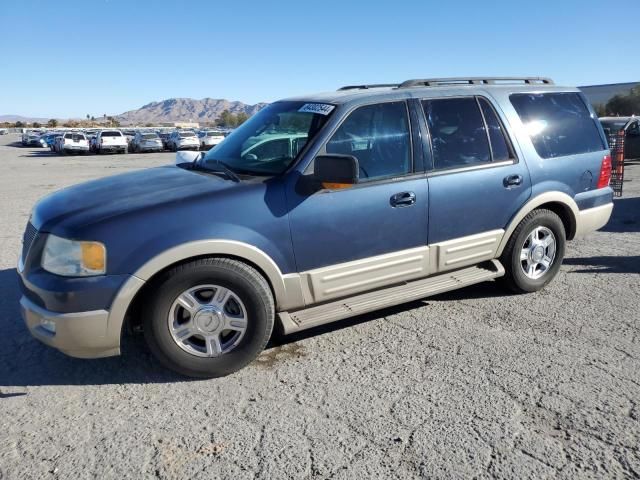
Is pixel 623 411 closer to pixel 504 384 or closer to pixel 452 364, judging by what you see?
pixel 504 384

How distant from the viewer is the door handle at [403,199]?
12.6ft

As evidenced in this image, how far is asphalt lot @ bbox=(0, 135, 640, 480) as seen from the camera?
2600 millimetres

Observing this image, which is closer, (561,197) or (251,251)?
(251,251)

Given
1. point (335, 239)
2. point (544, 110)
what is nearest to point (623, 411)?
point (335, 239)

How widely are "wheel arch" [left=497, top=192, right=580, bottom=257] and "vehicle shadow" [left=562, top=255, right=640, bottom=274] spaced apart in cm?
78

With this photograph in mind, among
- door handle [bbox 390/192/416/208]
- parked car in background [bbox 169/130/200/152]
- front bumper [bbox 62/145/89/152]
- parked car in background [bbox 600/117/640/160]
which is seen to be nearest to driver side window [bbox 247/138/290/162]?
door handle [bbox 390/192/416/208]

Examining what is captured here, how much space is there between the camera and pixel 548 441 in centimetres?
272

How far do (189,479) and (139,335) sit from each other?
183cm

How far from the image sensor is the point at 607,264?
18.8 feet

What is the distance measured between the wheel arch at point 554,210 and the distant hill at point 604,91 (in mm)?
69083

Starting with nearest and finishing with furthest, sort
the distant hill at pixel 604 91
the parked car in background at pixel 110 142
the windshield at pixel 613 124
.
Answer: the windshield at pixel 613 124 → the parked car in background at pixel 110 142 → the distant hill at pixel 604 91

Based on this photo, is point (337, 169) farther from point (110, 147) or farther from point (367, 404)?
point (110, 147)

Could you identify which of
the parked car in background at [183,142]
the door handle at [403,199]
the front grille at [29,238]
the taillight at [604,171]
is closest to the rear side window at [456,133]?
the door handle at [403,199]

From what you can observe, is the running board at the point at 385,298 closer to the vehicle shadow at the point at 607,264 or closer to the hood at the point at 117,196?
the hood at the point at 117,196
